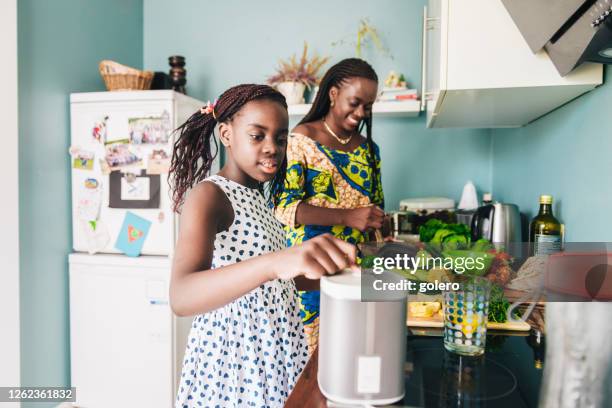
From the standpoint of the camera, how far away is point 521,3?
895 millimetres

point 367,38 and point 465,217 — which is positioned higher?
point 367,38

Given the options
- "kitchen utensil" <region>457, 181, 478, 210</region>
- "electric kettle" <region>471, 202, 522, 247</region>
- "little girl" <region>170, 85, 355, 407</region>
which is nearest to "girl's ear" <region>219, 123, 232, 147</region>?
"little girl" <region>170, 85, 355, 407</region>

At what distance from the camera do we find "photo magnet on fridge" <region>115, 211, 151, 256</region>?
2.04 m

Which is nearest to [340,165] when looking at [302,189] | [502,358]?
[302,189]

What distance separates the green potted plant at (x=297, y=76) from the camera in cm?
237

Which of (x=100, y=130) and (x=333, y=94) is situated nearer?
(x=333, y=94)

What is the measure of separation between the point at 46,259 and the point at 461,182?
215 centimetres

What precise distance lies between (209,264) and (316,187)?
711mm

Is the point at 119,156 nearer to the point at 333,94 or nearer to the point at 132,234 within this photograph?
the point at 132,234

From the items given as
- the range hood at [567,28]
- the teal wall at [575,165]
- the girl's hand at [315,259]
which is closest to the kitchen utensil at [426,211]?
the teal wall at [575,165]

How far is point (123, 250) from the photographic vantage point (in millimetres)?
2053

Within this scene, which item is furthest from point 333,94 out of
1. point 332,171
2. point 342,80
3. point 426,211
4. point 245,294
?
point 426,211

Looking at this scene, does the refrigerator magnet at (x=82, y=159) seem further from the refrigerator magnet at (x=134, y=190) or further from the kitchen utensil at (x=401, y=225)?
the kitchen utensil at (x=401, y=225)

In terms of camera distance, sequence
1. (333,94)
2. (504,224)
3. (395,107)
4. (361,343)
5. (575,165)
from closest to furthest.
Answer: (361,343) < (575,165) < (333,94) < (504,224) < (395,107)
